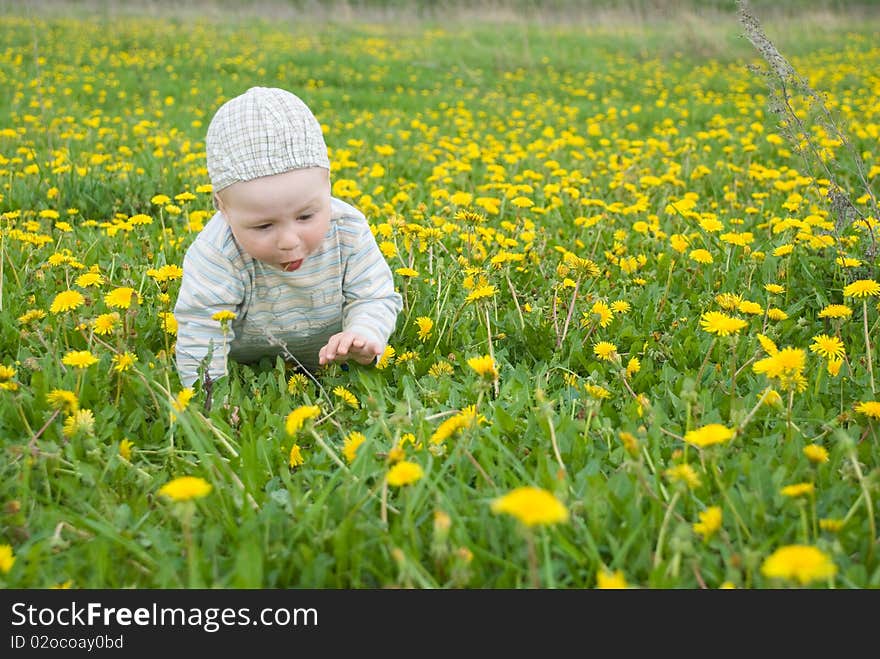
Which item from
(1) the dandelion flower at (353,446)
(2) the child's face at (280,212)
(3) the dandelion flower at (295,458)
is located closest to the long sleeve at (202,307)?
(2) the child's face at (280,212)

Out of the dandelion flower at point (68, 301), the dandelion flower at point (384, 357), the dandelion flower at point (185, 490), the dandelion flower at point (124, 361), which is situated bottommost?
the dandelion flower at point (384, 357)

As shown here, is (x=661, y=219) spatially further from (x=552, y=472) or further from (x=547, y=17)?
(x=547, y=17)

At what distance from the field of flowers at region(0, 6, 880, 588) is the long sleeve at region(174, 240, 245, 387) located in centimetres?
10

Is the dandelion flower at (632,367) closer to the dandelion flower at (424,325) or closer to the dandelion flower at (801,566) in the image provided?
the dandelion flower at (424,325)

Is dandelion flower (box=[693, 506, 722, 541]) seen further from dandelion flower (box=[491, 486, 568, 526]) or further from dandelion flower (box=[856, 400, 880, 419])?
dandelion flower (box=[856, 400, 880, 419])

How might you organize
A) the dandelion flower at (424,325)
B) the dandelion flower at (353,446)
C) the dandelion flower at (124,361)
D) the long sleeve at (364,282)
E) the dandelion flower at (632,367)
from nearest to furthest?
the dandelion flower at (353,446) < the dandelion flower at (124,361) < the dandelion flower at (632,367) < the long sleeve at (364,282) < the dandelion flower at (424,325)

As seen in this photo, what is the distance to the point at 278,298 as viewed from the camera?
2537mm

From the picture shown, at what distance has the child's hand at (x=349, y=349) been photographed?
2.28m

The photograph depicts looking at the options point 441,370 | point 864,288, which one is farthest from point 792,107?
point 441,370

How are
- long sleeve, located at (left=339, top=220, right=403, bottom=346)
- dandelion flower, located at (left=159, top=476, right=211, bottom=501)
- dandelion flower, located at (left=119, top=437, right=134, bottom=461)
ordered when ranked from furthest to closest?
long sleeve, located at (left=339, top=220, right=403, bottom=346) → dandelion flower, located at (left=119, top=437, right=134, bottom=461) → dandelion flower, located at (left=159, top=476, right=211, bottom=501)

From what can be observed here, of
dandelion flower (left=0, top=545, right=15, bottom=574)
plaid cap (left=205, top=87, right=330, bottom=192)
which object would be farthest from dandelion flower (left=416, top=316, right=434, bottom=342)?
dandelion flower (left=0, top=545, right=15, bottom=574)

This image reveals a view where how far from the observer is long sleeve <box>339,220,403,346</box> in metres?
2.53
